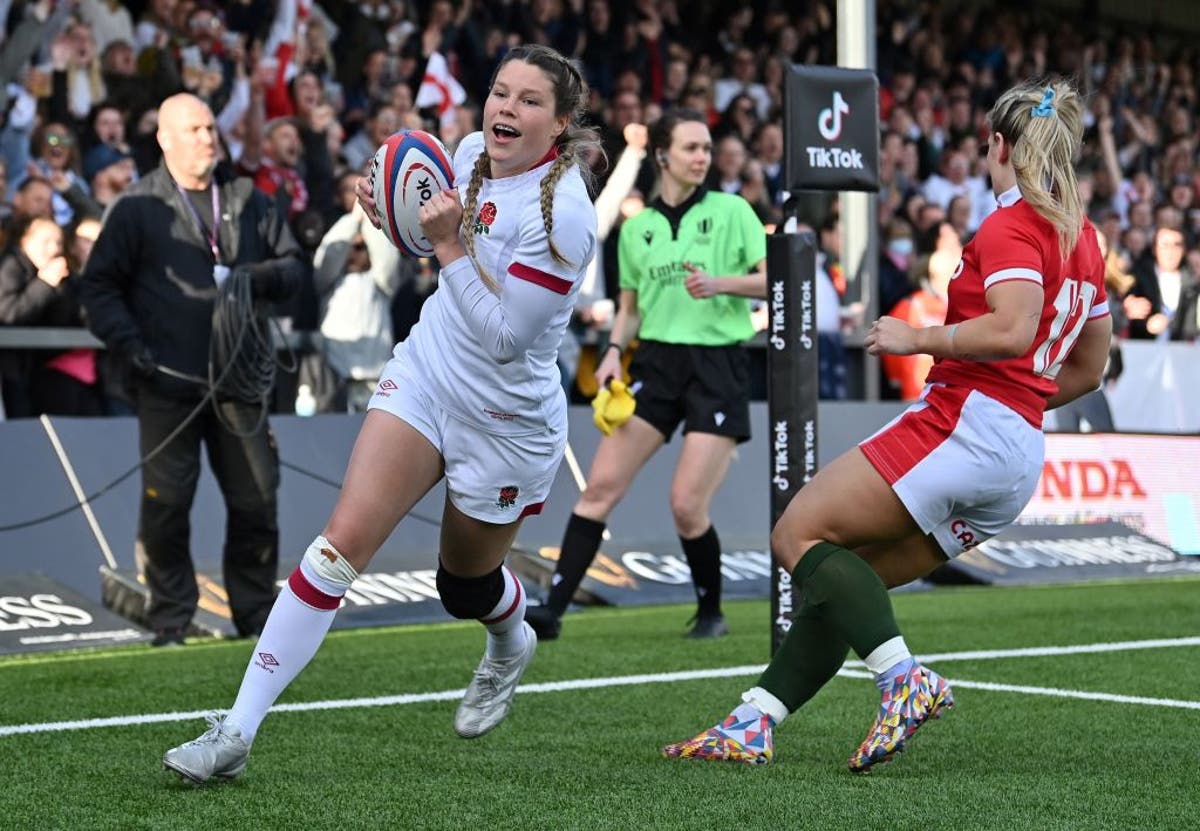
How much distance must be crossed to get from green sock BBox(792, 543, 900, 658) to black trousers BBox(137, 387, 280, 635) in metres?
4.33

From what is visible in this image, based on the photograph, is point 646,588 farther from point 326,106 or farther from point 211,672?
point 326,106

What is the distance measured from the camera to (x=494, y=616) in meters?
5.57

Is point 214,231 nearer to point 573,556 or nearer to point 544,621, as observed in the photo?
point 573,556

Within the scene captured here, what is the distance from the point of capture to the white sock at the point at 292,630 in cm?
491

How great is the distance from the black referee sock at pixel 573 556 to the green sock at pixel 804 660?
318cm

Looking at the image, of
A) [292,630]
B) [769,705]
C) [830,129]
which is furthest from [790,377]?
[292,630]

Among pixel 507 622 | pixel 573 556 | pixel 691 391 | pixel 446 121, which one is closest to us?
pixel 507 622

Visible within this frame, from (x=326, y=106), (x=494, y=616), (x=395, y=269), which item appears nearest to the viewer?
(x=494, y=616)

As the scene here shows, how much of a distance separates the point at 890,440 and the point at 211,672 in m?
3.39

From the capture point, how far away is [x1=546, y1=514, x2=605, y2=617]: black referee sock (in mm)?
8461

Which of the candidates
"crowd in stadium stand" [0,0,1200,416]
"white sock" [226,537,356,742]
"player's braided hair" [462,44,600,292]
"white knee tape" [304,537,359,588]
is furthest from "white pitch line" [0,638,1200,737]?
"crowd in stadium stand" [0,0,1200,416]

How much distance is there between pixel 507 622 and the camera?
5637mm

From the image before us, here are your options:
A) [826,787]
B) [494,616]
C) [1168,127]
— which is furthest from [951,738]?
[1168,127]

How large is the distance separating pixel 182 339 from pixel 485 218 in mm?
3967
